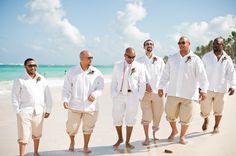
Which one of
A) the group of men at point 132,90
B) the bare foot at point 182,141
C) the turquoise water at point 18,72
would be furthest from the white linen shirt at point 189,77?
the turquoise water at point 18,72

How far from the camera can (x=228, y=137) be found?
273 inches

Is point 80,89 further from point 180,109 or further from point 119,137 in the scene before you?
point 180,109

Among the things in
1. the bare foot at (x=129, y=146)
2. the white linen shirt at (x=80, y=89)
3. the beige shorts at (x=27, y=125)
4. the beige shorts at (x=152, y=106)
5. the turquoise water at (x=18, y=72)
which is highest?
the turquoise water at (x=18, y=72)

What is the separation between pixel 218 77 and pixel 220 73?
0.11 m

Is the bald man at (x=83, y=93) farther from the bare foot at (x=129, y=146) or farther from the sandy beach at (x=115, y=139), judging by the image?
the bare foot at (x=129, y=146)

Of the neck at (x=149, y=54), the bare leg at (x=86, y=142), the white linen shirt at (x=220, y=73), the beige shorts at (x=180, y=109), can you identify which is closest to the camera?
the bare leg at (x=86, y=142)

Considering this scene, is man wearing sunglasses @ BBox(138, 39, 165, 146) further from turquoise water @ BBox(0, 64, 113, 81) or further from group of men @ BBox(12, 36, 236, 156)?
turquoise water @ BBox(0, 64, 113, 81)

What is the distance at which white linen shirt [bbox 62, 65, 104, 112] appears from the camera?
5707mm

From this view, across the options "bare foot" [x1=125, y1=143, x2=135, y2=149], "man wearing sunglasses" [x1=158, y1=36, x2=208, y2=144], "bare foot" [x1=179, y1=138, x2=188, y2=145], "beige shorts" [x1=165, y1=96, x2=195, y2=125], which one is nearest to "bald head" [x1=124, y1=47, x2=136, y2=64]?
"man wearing sunglasses" [x1=158, y1=36, x2=208, y2=144]

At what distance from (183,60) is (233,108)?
505cm

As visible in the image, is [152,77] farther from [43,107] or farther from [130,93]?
[43,107]

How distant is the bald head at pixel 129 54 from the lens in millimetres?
6129

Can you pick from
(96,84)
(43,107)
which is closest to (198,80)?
(96,84)

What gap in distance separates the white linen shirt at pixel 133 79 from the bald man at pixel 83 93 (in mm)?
436
